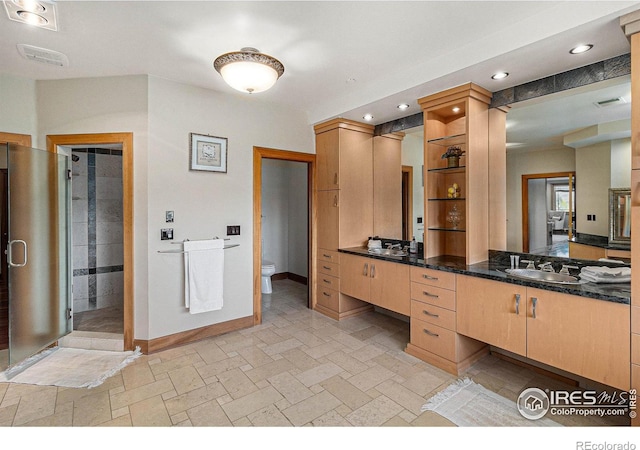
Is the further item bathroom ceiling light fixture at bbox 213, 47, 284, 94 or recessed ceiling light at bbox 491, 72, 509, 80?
recessed ceiling light at bbox 491, 72, 509, 80

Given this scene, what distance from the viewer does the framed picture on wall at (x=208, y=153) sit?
10.5 feet

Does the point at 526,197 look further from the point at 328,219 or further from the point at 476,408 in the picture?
the point at 328,219

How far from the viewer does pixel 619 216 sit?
2.28 metres

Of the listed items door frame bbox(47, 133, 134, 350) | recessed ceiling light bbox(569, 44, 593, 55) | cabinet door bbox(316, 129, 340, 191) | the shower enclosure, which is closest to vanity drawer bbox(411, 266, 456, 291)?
cabinet door bbox(316, 129, 340, 191)

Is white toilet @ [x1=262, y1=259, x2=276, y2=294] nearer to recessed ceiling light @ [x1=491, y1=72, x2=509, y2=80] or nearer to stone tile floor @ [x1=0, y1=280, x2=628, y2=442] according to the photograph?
stone tile floor @ [x1=0, y1=280, x2=628, y2=442]

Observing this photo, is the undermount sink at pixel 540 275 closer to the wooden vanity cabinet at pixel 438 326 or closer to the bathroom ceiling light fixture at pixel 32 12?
the wooden vanity cabinet at pixel 438 326

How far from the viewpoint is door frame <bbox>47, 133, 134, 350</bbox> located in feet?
9.69

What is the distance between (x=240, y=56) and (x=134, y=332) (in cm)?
261

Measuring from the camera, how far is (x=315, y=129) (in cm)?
413

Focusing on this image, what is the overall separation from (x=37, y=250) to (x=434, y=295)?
11.7ft

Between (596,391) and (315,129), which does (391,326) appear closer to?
(596,391)

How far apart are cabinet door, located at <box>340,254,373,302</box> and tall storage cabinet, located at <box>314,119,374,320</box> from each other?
10cm
